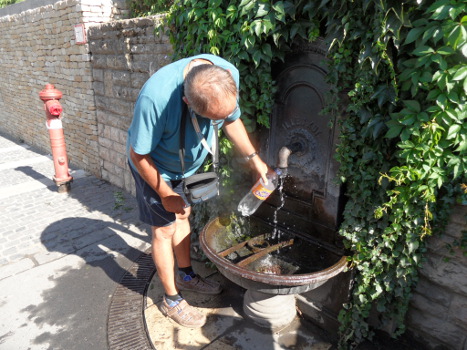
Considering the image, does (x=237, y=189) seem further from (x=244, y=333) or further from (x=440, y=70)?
(x=440, y=70)

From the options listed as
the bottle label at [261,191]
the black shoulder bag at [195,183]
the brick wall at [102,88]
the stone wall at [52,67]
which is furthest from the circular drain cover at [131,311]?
the stone wall at [52,67]

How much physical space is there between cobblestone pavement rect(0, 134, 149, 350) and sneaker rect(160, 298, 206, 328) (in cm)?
52

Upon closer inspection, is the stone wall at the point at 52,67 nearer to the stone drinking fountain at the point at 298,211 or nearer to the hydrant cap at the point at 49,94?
the hydrant cap at the point at 49,94

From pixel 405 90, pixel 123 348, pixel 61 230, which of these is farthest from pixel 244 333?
pixel 61 230

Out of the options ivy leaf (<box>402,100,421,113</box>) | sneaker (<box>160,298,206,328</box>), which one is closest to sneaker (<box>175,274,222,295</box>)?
sneaker (<box>160,298,206,328</box>)

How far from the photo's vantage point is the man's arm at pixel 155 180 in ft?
7.38

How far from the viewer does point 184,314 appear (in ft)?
9.26

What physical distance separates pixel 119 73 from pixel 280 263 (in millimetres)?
3723

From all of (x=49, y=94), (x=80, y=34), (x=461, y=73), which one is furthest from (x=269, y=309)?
(x=80, y=34)

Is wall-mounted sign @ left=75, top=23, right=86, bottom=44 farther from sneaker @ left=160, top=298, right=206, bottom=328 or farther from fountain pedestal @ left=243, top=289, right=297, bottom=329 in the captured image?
fountain pedestal @ left=243, top=289, right=297, bottom=329

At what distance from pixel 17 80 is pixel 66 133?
3073 mm

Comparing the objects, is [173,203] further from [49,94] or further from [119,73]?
[49,94]

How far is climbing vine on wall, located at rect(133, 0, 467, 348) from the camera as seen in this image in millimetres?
1851

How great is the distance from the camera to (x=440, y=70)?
1816 millimetres
